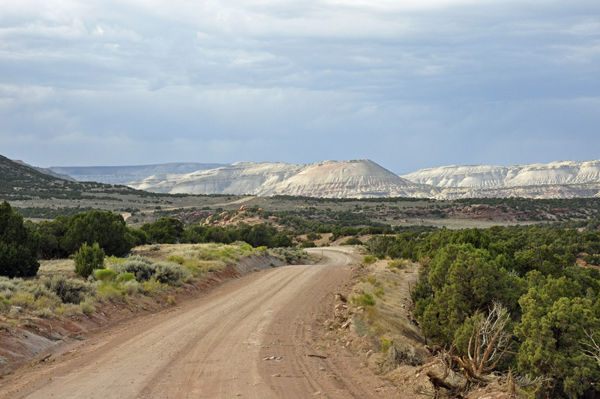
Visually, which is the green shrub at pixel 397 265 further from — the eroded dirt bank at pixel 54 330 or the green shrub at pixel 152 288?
the green shrub at pixel 152 288

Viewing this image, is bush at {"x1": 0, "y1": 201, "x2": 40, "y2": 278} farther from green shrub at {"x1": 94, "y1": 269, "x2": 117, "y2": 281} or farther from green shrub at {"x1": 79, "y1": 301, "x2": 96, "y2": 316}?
green shrub at {"x1": 79, "y1": 301, "x2": 96, "y2": 316}

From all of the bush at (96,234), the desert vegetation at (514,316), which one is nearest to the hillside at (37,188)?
the bush at (96,234)

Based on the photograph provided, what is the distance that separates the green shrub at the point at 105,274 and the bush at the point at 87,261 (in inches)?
Answer: 34.8

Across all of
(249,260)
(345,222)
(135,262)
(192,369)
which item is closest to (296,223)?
(345,222)

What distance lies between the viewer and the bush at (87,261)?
1959 centimetres

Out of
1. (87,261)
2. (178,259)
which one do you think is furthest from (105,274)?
(178,259)

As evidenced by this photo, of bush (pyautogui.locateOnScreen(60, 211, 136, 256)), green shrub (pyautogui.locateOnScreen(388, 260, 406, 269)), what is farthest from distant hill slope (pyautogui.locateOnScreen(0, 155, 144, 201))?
green shrub (pyautogui.locateOnScreen(388, 260, 406, 269))

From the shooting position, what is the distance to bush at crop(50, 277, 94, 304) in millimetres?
14875

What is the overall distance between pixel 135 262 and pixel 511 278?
1548cm

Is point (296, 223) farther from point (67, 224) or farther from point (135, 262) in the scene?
point (135, 262)

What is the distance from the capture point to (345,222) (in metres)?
87.7

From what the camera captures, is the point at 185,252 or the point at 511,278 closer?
the point at 511,278

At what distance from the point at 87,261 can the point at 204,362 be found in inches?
485

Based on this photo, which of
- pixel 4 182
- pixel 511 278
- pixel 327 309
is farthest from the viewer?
pixel 4 182
